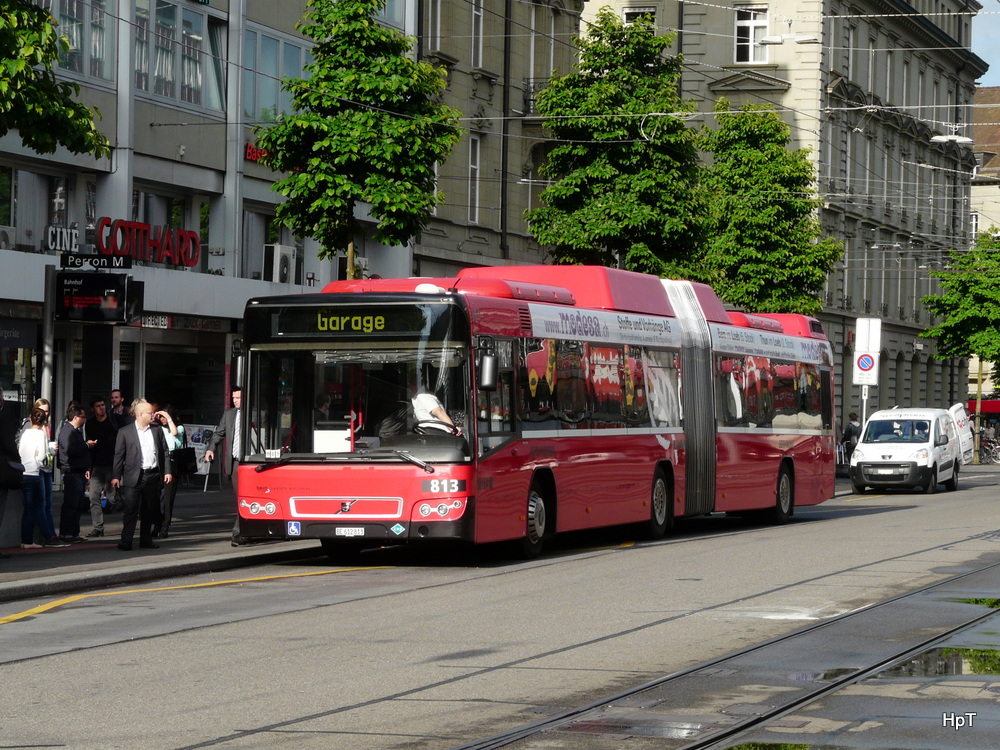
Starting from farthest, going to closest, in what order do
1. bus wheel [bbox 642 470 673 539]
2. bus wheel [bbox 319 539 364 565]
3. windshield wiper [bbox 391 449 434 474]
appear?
1. bus wheel [bbox 642 470 673 539]
2. bus wheel [bbox 319 539 364 565]
3. windshield wiper [bbox 391 449 434 474]

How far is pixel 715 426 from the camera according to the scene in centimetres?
2294

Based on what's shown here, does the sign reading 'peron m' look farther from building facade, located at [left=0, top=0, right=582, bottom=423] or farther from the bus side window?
the bus side window

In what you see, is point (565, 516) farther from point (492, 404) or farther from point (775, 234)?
point (775, 234)

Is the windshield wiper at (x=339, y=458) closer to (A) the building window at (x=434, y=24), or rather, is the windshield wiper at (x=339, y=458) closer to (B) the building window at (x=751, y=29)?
(A) the building window at (x=434, y=24)

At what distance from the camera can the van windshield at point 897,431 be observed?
38.3m

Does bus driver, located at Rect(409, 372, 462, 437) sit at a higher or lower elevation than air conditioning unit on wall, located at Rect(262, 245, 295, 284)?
lower

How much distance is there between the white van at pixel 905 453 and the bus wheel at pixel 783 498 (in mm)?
11998

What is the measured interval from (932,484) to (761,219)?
28.1 feet

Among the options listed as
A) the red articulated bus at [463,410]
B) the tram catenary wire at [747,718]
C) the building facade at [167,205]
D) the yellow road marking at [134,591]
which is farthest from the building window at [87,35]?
the tram catenary wire at [747,718]

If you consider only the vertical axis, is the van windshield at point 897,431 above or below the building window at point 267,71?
below

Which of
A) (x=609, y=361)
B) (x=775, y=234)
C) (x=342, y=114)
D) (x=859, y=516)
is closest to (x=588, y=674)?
(x=609, y=361)

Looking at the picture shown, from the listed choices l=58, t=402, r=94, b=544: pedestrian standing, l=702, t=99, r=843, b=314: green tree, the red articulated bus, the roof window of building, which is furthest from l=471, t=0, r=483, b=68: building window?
l=58, t=402, r=94, b=544: pedestrian standing

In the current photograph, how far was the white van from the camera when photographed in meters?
37.5

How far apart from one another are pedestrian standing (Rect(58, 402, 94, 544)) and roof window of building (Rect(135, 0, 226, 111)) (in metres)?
10.3
